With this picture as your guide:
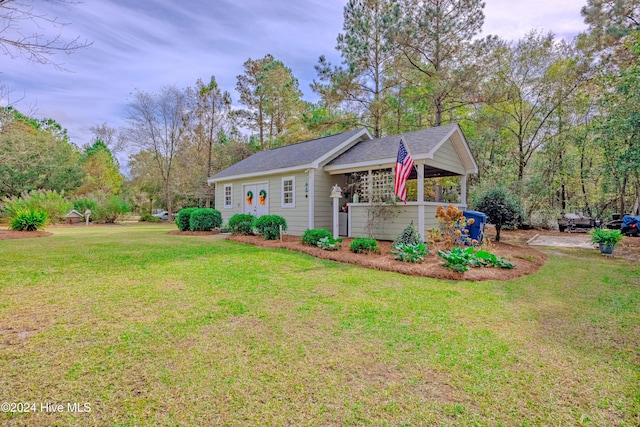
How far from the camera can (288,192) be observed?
11703 millimetres

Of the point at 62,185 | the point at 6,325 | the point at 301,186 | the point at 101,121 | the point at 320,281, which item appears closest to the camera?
the point at 6,325

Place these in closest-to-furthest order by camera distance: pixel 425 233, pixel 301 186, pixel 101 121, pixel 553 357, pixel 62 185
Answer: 1. pixel 553 357
2. pixel 425 233
3. pixel 301 186
4. pixel 62 185
5. pixel 101 121

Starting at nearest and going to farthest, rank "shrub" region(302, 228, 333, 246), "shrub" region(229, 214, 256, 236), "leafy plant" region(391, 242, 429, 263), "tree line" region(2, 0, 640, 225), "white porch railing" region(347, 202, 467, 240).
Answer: "leafy plant" region(391, 242, 429, 263) < "shrub" region(302, 228, 333, 246) < "white porch railing" region(347, 202, 467, 240) < "shrub" region(229, 214, 256, 236) < "tree line" region(2, 0, 640, 225)

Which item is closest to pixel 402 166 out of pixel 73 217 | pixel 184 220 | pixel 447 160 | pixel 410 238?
pixel 410 238

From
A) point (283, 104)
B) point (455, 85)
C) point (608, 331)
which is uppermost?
point (283, 104)

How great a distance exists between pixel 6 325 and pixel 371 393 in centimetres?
361

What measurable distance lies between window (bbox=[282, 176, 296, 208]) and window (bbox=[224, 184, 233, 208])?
12.9 ft

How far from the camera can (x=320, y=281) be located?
16.4 ft

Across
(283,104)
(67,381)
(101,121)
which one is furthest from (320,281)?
(101,121)

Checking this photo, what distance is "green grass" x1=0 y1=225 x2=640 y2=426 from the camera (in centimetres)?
189

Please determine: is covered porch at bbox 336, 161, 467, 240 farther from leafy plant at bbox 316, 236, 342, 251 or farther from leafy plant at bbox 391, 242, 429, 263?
leafy plant at bbox 316, 236, 342, 251

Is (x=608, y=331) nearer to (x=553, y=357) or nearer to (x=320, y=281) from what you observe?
(x=553, y=357)

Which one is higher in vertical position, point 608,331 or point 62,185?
point 62,185

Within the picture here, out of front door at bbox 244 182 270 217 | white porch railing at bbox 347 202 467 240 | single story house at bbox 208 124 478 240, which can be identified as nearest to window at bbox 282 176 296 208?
single story house at bbox 208 124 478 240
